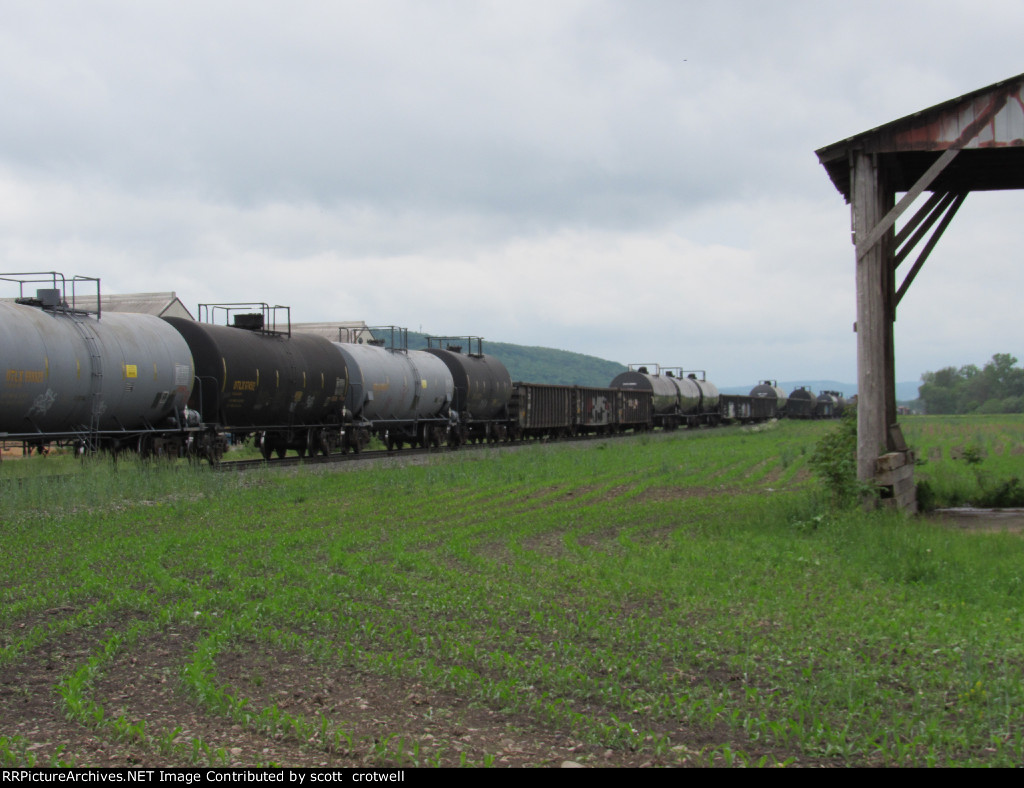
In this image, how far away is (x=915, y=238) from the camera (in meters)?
13.8

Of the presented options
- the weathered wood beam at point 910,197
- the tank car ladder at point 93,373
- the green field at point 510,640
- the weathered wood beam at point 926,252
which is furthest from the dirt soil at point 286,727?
the tank car ladder at point 93,373

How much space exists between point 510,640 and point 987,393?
18029cm

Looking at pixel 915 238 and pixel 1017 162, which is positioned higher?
pixel 1017 162

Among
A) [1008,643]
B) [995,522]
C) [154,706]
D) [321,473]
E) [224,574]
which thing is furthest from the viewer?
[321,473]

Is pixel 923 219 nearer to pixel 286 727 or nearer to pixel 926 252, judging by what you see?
pixel 926 252

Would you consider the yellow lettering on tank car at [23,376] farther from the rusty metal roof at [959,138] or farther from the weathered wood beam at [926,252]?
the weathered wood beam at [926,252]

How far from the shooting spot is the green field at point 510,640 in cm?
495

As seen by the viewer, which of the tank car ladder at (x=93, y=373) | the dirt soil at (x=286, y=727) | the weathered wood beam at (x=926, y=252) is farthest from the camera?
the tank car ladder at (x=93, y=373)

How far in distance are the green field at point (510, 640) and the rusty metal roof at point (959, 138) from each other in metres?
5.00

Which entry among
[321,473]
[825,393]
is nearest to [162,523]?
[321,473]

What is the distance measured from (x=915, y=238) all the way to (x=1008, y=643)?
28.6 feet

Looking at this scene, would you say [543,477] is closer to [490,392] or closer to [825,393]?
[490,392]

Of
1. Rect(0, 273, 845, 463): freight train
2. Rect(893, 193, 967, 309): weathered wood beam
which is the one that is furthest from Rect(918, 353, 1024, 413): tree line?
Rect(893, 193, 967, 309): weathered wood beam

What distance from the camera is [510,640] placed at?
682cm
